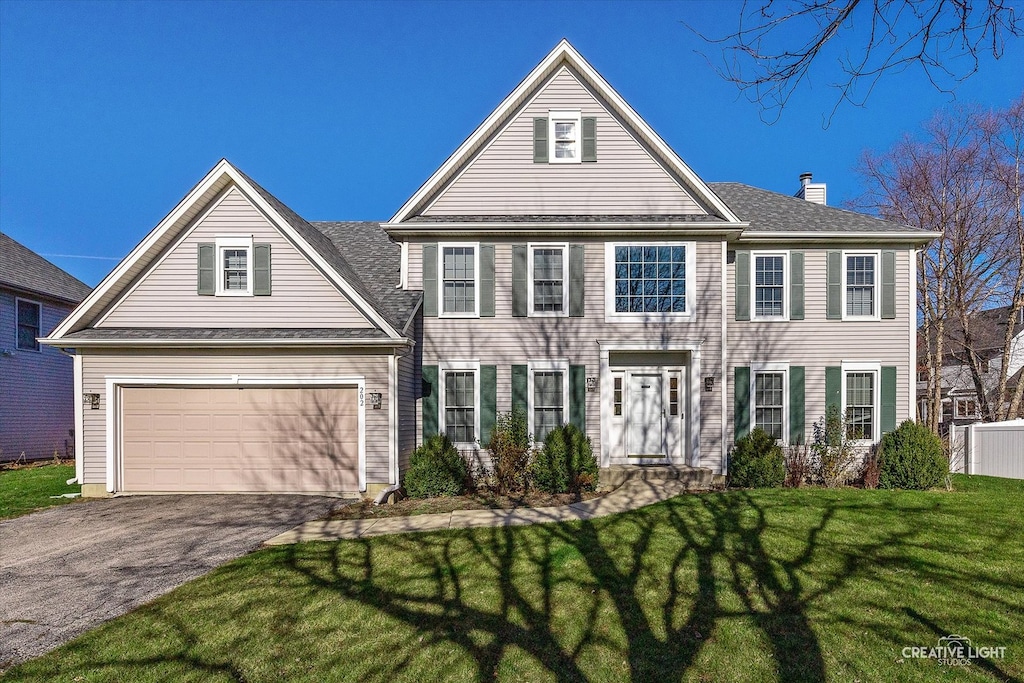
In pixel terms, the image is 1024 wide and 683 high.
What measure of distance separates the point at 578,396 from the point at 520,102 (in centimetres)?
694

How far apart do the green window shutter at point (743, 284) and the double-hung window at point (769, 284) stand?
0.53 feet

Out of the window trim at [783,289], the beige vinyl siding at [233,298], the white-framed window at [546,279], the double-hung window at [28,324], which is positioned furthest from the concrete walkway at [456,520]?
the double-hung window at [28,324]

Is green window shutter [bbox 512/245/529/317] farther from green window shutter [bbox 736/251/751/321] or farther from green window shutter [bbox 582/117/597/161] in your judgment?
green window shutter [bbox 736/251/751/321]

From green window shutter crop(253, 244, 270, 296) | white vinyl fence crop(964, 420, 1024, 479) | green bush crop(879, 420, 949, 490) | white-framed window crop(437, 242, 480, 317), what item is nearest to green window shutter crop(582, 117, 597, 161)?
white-framed window crop(437, 242, 480, 317)

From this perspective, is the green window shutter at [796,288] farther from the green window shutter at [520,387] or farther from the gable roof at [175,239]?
the gable roof at [175,239]

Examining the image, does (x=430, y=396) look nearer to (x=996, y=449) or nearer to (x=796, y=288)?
(x=796, y=288)

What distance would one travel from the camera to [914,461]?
10.8 meters

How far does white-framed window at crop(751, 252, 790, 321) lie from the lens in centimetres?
1257

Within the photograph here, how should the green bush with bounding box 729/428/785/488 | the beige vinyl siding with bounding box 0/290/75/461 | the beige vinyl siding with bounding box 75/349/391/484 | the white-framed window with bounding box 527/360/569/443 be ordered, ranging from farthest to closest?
the beige vinyl siding with bounding box 0/290/75/461, the white-framed window with bounding box 527/360/569/443, the green bush with bounding box 729/428/785/488, the beige vinyl siding with bounding box 75/349/391/484

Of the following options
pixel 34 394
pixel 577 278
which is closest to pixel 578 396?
pixel 577 278

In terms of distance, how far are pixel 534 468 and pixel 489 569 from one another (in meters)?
4.54

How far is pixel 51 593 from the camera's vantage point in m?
5.98

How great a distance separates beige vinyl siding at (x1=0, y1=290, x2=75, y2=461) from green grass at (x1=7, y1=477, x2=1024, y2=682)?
1509 cm

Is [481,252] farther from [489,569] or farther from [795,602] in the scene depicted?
[795,602]
